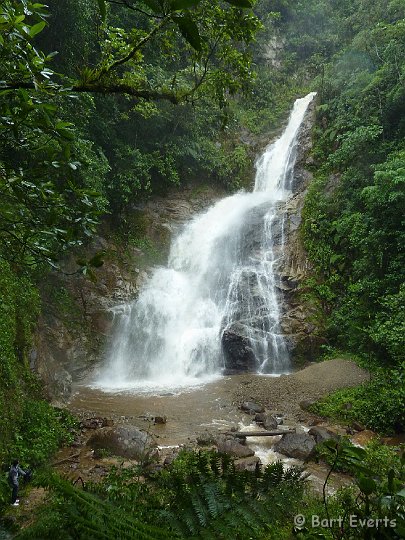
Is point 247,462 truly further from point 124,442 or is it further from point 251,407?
point 251,407

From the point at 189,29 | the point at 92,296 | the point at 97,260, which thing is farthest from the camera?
the point at 92,296

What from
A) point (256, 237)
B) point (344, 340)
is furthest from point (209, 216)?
point (344, 340)

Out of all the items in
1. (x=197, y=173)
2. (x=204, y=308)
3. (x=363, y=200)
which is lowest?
(x=204, y=308)

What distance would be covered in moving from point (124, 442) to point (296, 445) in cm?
313

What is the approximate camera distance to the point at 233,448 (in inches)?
274

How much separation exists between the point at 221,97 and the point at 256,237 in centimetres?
1345

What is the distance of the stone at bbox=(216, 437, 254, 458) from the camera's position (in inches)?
268

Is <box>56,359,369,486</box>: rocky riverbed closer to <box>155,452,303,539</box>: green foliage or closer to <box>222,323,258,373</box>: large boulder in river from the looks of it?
<box>222,323,258,373</box>: large boulder in river

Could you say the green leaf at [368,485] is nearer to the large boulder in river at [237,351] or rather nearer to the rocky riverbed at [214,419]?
the rocky riverbed at [214,419]

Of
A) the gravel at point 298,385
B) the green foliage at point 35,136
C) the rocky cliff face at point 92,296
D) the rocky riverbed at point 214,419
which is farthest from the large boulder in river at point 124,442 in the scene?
the green foliage at point 35,136

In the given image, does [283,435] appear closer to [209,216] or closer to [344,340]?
[344,340]

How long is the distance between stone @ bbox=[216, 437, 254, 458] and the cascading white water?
16.1ft

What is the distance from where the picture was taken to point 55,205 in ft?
8.53

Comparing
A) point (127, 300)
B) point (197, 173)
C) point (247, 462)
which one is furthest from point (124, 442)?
point (197, 173)
